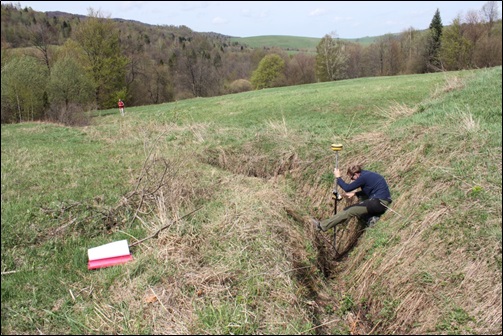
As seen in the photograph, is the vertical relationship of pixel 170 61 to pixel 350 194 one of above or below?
above

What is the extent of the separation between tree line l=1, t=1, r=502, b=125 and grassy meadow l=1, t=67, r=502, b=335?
332cm

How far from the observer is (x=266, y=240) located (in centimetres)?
567

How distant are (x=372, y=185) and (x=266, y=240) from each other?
95.1 inches

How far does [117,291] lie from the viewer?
14.6 feet

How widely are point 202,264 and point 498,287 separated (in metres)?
3.57

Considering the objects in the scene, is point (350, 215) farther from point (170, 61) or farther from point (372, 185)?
point (170, 61)

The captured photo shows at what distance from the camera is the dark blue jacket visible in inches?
261

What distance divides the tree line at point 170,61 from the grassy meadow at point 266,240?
332 cm

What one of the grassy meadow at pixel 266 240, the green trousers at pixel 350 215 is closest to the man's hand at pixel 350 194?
the green trousers at pixel 350 215

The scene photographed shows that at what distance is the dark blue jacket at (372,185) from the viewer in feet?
21.7

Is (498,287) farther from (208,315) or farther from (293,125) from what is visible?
(293,125)

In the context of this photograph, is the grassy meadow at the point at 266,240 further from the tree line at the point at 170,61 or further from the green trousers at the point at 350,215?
the tree line at the point at 170,61

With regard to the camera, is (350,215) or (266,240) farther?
(350,215)

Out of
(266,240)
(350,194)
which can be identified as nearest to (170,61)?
(350,194)
